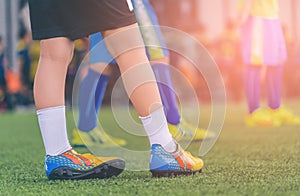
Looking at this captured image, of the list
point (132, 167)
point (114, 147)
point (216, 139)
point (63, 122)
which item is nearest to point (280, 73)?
point (216, 139)

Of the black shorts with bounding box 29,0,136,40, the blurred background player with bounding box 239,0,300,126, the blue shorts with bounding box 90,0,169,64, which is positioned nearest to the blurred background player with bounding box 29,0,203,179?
the black shorts with bounding box 29,0,136,40

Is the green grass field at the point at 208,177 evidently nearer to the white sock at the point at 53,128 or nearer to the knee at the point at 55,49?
the white sock at the point at 53,128

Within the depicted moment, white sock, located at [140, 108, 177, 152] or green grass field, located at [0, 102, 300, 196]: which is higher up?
white sock, located at [140, 108, 177, 152]

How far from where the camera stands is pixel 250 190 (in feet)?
5.82

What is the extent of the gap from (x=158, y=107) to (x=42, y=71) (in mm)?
395

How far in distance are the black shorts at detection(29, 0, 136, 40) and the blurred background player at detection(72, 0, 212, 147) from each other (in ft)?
4.16

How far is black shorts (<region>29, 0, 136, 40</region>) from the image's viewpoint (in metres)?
2.07

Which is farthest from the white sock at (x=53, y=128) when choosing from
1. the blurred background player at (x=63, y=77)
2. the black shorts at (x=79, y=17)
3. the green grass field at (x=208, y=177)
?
the black shorts at (x=79, y=17)

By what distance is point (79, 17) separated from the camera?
2068 millimetres

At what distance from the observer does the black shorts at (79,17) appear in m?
2.07

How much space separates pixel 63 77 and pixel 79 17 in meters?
0.21

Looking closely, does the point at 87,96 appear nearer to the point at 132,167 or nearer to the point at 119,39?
the point at 132,167

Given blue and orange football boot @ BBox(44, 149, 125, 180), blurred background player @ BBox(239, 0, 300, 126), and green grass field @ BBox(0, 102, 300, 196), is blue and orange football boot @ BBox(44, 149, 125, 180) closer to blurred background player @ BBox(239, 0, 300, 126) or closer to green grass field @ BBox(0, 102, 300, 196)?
green grass field @ BBox(0, 102, 300, 196)

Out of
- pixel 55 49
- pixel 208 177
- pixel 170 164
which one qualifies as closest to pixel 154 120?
pixel 170 164
